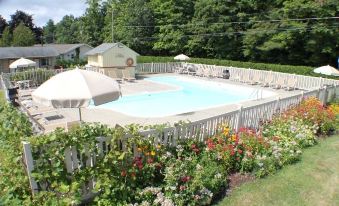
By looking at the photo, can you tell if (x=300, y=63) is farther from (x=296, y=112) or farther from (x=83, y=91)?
(x=83, y=91)

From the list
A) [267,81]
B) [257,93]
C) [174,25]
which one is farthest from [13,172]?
[174,25]

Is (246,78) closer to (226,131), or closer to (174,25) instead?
(226,131)

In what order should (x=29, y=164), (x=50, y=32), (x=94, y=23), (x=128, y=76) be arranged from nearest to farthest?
(x=29, y=164) → (x=128, y=76) → (x=94, y=23) → (x=50, y=32)

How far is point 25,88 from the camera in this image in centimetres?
1955

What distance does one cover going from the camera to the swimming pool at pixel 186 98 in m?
15.7

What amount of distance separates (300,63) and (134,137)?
2940cm

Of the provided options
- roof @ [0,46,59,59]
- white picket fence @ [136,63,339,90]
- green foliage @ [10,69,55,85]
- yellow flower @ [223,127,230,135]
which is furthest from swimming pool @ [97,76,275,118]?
roof @ [0,46,59,59]

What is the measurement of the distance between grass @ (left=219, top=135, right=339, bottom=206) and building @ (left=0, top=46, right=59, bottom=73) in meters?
31.3

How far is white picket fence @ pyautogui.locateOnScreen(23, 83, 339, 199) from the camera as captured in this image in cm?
501

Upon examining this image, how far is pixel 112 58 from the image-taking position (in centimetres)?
2389

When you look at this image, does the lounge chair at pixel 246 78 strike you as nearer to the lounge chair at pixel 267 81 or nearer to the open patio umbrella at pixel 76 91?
the lounge chair at pixel 267 81

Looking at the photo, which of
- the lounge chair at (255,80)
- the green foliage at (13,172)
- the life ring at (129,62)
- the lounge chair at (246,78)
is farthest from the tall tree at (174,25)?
the green foliage at (13,172)

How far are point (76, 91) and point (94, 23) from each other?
53372mm

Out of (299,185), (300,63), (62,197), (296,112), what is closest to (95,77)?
(62,197)
